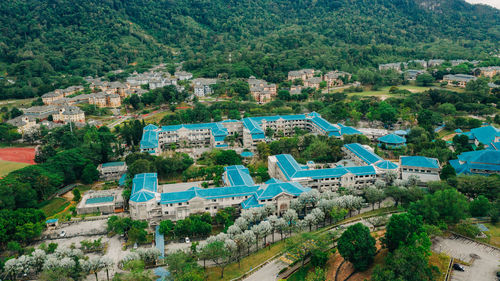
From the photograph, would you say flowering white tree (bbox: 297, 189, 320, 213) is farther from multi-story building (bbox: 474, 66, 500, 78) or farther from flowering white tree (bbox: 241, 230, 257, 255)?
multi-story building (bbox: 474, 66, 500, 78)

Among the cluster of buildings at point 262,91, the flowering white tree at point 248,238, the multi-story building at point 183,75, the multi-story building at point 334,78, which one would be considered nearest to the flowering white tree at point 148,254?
the flowering white tree at point 248,238

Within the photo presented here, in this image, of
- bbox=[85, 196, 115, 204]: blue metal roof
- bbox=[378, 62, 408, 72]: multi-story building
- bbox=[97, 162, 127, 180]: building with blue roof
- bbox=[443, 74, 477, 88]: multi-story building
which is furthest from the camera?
bbox=[378, 62, 408, 72]: multi-story building

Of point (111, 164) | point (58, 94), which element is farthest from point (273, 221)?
point (58, 94)

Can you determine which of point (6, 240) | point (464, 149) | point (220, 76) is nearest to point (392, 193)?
point (464, 149)

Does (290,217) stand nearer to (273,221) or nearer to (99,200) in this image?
(273,221)

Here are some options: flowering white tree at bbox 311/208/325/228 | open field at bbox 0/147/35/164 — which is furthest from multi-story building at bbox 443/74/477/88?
open field at bbox 0/147/35/164

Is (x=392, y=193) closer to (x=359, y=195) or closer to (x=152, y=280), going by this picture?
(x=359, y=195)
